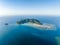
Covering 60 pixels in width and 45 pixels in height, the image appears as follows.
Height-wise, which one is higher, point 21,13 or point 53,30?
point 21,13

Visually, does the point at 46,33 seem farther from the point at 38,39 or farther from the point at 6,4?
the point at 6,4

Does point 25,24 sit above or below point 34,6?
below

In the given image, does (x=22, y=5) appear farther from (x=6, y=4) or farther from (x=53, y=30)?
(x=53, y=30)

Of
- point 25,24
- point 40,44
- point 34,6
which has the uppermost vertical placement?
point 34,6

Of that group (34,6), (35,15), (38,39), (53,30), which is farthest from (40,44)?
(34,6)

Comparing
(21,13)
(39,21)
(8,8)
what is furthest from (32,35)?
(8,8)

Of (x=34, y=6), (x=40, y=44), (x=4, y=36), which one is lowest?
(x=40, y=44)
